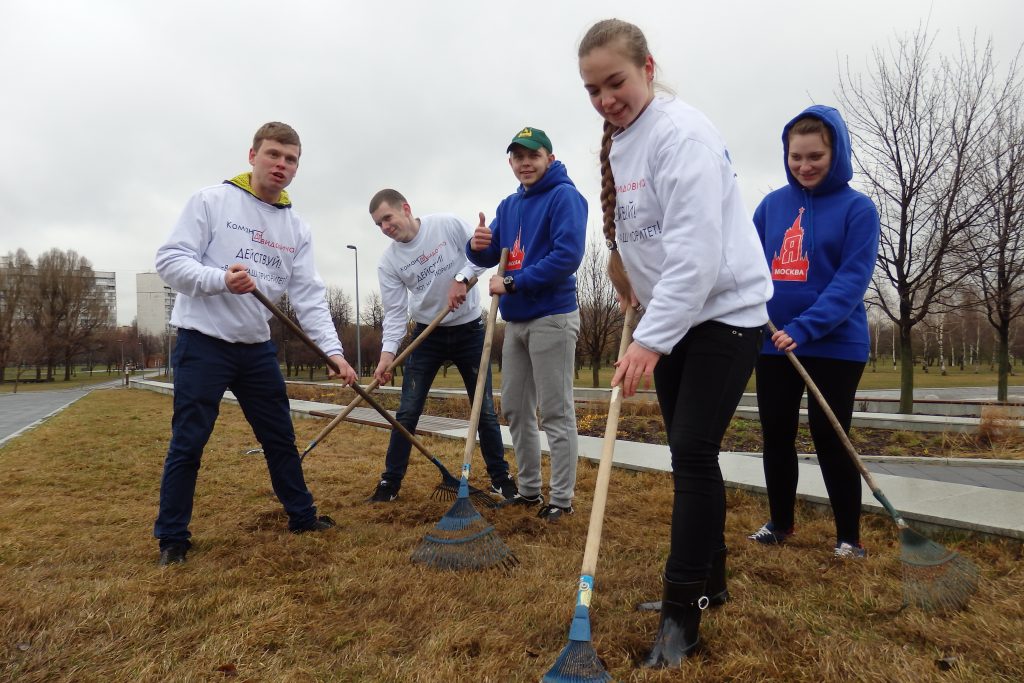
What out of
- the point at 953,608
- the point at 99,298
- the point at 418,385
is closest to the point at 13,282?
the point at 99,298

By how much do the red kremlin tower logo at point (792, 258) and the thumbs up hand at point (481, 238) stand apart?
5.65 ft

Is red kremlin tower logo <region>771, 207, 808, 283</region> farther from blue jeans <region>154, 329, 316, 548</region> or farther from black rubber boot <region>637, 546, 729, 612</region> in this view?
blue jeans <region>154, 329, 316, 548</region>

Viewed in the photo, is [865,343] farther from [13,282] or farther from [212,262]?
[13,282]

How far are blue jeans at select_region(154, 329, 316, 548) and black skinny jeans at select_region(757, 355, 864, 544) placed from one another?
8.11ft

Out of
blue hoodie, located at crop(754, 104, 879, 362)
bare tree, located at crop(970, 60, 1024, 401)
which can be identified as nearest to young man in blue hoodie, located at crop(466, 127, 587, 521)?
blue hoodie, located at crop(754, 104, 879, 362)

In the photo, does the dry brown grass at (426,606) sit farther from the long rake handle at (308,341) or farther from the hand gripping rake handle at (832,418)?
the long rake handle at (308,341)

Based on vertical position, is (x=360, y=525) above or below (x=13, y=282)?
below

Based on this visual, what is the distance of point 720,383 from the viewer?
193 centimetres

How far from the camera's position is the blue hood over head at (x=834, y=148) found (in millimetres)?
2766

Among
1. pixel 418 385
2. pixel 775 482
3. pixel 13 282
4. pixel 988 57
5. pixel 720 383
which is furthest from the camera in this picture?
pixel 13 282

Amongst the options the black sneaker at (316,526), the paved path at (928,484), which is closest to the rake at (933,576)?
the paved path at (928,484)

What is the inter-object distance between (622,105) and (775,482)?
202 centimetres

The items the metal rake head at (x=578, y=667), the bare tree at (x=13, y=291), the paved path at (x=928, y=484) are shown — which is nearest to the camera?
the metal rake head at (x=578, y=667)

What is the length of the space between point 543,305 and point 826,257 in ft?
4.82
